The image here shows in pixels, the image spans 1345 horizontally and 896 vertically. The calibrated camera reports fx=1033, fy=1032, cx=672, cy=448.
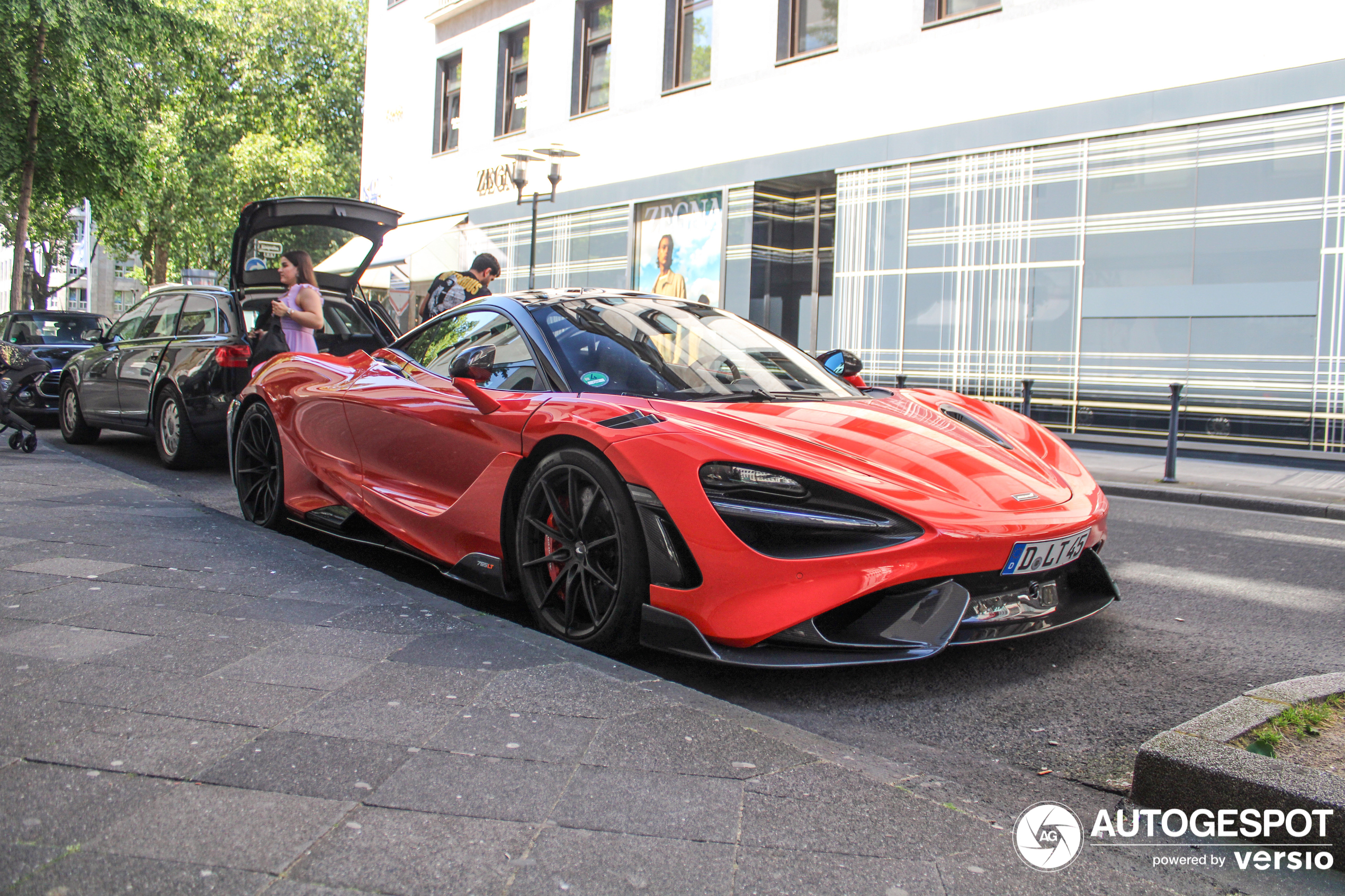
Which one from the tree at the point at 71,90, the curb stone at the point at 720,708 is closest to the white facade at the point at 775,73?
the tree at the point at 71,90

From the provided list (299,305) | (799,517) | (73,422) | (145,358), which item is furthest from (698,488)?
(73,422)

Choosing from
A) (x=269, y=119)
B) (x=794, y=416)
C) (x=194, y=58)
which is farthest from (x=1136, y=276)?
(x=269, y=119)

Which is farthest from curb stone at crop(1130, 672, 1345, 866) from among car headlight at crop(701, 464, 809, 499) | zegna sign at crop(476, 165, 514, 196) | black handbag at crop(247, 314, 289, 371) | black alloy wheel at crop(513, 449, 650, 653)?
zegna sign at crop(476, 165, 514, 196)

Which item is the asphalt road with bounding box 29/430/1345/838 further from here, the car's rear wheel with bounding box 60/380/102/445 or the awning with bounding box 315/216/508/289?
the awning with bounding box 315/216/508/289

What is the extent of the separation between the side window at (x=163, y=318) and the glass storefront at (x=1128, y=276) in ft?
30.0

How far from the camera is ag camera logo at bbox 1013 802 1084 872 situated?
77.7 inches

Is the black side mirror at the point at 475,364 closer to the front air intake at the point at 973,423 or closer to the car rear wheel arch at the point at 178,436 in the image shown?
the front air intake at the point at 973,423

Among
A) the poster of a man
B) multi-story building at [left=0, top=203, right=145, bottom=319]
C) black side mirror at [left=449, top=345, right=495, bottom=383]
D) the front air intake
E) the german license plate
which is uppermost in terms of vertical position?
multi-story building at [left=0, top=203, right=145, bottom=319]

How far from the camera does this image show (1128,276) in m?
11.8

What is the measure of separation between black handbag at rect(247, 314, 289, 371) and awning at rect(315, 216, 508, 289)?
13797 millimetres

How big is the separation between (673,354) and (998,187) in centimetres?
1031

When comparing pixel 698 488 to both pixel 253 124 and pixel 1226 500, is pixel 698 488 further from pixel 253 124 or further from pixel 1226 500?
pixel 253 124

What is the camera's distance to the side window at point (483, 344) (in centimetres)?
394

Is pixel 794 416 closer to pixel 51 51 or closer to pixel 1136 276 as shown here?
pixel 1136 276
